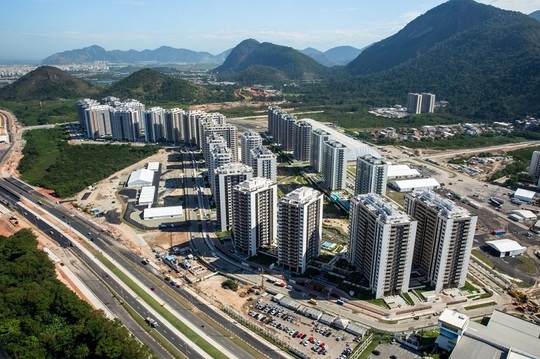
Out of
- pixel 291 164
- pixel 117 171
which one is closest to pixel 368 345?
pixel 291 164

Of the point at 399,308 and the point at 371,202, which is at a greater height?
the point at 371,202

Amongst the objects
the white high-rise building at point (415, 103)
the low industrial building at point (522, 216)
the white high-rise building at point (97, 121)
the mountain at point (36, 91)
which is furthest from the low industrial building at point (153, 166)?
the mountain at point (36, 91)

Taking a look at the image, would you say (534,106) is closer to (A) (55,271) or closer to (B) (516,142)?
(B) (516,142)

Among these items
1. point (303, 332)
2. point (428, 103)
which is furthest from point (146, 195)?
point (428, 103)

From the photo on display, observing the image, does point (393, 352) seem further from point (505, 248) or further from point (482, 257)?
point (505, 248)

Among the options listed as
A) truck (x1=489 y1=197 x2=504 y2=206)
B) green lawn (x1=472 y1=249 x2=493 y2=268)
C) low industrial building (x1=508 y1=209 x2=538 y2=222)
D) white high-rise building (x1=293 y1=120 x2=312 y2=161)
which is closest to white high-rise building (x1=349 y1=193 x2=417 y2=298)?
green lawn (x1=472 y1=249 x2=493 y2=268)

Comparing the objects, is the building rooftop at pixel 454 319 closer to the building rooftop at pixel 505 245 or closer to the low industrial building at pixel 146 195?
the building rooftop at pixel 505 245
